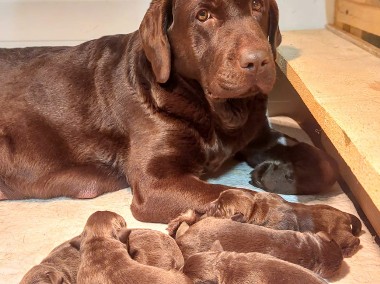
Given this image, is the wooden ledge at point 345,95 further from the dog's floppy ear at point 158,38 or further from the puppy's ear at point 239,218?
the dog's floppy ear at point 158,38

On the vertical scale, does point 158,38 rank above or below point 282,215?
above

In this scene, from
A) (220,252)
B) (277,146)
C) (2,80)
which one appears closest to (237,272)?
(220,252)

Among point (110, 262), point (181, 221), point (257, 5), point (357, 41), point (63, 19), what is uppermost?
point (257, 5)

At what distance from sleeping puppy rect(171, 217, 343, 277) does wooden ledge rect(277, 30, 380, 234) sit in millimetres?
219

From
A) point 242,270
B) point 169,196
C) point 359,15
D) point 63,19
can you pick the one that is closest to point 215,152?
point 169,196

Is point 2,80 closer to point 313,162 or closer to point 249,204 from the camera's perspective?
point 249,204

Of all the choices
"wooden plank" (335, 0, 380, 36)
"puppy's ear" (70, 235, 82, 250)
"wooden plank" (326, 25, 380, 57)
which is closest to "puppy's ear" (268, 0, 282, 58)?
"wooden plank" (326, 25, 380, 57)

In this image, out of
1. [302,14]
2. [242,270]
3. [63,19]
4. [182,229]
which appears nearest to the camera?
[242,270]

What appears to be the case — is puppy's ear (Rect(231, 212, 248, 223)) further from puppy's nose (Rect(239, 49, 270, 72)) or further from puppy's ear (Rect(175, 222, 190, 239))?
puppy's nose (Rect(239, 49, 270, 72))

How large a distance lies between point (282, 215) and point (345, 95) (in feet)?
1.67

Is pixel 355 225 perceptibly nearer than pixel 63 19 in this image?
Yes

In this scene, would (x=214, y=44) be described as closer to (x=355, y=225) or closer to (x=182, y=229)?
(x=182, y=229)

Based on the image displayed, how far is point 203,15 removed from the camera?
70.4 inches

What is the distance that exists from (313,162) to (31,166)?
1165 mm
